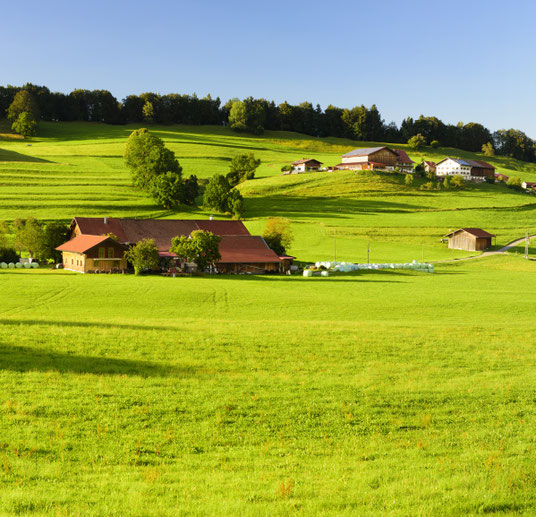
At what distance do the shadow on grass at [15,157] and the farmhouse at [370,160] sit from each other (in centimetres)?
7676

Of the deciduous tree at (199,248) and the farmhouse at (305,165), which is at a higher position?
the farmhouse at (305,165)

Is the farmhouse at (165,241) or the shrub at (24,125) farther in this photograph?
the shrub at (24,125)

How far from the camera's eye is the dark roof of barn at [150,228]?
222 feet

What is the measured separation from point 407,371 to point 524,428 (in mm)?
5338

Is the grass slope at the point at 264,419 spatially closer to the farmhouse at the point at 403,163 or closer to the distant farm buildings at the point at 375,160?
the distant farm buildings at the point at 375,160

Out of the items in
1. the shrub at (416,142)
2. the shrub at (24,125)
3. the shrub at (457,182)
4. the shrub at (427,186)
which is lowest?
the shrub at (427,186)

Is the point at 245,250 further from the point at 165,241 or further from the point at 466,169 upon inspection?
the point at 466,169

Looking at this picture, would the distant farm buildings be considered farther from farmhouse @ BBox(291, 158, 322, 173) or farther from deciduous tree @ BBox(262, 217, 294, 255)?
deciduous tree @ BBox(262, 217, 294, 255)

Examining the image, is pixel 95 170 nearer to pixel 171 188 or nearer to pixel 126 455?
pixel 171 188

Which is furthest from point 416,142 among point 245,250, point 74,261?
point 74,261

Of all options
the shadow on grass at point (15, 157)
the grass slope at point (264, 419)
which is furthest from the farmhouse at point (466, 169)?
the grass slope at point (264, 419)


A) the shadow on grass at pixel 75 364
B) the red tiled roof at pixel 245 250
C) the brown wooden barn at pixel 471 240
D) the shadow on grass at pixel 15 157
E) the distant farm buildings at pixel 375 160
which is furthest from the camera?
the distant farm buildings at pixel 375 160

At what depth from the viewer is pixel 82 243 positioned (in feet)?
202

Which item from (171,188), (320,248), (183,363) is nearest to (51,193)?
(171,188)
